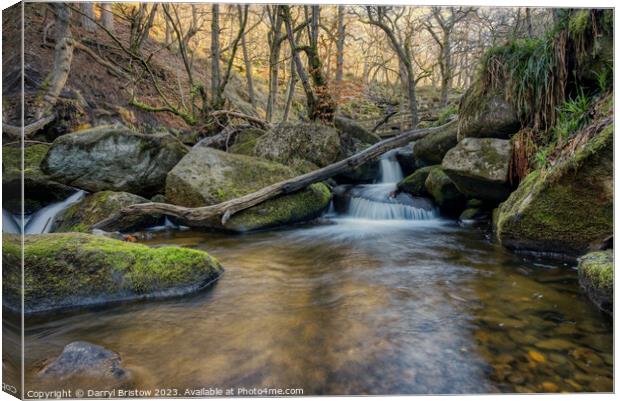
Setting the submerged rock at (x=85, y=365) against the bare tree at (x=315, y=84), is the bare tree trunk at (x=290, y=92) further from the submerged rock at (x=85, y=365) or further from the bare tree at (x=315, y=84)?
the submerged rock at (x=85, y=365)

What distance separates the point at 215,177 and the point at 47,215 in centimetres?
260

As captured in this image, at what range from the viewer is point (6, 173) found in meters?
1.84

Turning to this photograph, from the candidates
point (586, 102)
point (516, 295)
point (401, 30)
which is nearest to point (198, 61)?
point (401, 30)

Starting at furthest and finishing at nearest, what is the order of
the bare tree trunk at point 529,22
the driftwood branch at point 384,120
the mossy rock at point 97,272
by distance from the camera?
1. the driftwood branch at point 384,120
2. the bare tree trunk at point 529,22
3. the mossy rock at point 97,272

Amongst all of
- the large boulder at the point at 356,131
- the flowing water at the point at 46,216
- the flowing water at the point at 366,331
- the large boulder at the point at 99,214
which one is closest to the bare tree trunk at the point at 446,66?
the large boulder at the point at 356,131

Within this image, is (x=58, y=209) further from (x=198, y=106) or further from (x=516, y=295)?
(x=516, y=295)

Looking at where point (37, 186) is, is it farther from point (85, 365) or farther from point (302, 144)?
point (85, 365)

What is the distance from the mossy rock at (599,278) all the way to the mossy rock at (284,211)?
4.14 metres

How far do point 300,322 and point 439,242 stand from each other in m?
2.98

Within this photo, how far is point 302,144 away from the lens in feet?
25.6

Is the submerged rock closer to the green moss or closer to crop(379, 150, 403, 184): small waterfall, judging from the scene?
the green moss

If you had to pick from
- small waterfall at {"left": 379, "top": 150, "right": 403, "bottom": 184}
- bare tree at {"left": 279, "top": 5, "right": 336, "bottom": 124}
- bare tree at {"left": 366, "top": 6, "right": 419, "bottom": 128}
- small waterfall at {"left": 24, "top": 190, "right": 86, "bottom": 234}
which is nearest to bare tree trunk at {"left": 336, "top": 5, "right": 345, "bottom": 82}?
bare tree at {"left": 279, "top": 5, "right": 336, "bottom": 124}

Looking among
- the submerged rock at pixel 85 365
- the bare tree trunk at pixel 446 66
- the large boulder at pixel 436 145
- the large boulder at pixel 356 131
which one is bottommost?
the submerged rock at pixel 85 365

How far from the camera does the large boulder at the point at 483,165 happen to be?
16.1 feet
